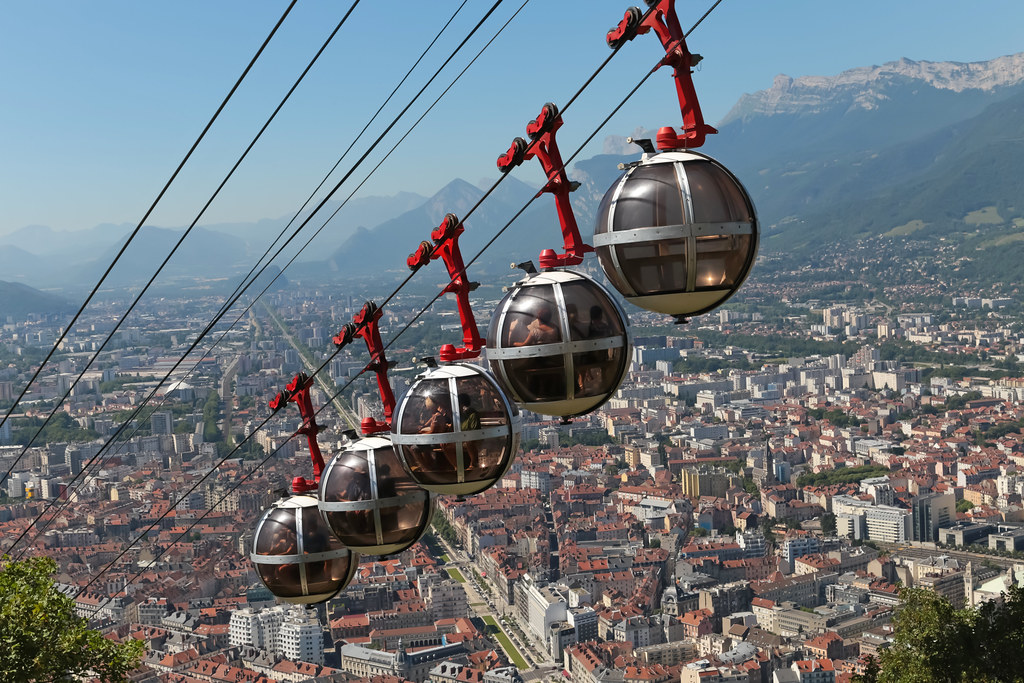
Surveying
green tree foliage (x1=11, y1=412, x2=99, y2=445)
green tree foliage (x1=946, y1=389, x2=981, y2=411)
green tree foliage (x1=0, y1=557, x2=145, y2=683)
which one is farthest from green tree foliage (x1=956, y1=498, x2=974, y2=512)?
green tree foliage (x1=0, y1=557, x2=145, y2=683)

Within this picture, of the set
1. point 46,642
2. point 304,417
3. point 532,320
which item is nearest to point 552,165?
point 532,320

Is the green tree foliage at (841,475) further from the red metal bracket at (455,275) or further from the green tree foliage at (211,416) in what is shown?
the red metal bracket at (455,275)

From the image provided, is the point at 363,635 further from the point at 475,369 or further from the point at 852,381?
the point at 852,381

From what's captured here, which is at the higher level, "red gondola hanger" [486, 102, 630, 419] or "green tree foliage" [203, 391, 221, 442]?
"green tree foliage" [203, 391, 221, 442]

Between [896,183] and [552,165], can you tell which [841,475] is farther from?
[896,183]

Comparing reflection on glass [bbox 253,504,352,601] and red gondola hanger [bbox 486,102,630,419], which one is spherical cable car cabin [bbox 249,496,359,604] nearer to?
reflection on glass [bbox 253,504,352,601]
